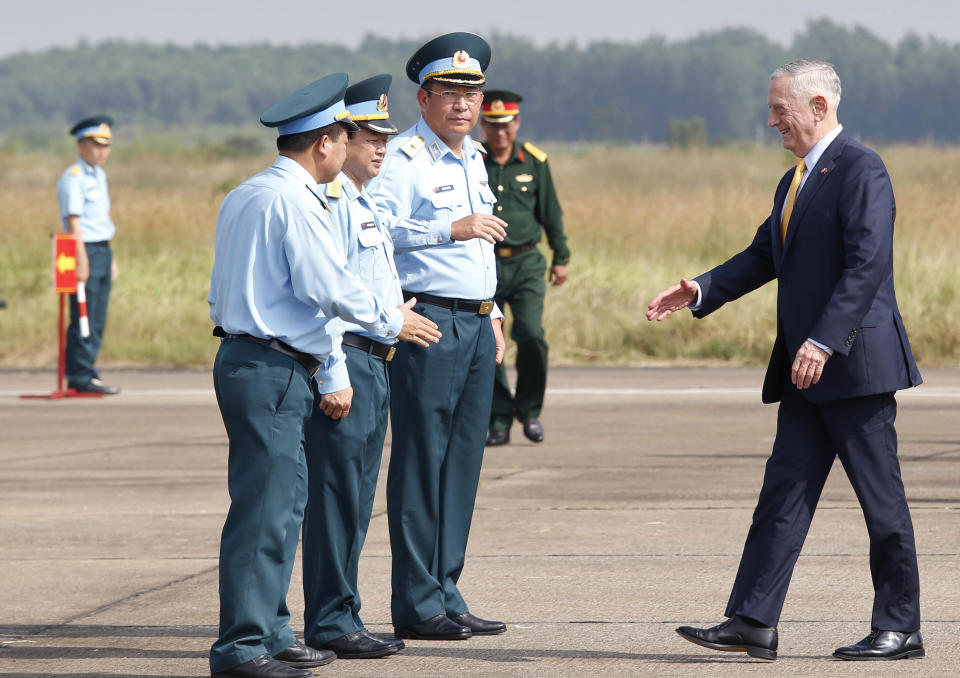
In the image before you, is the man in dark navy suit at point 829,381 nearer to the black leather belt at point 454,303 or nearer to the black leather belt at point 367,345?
the black leather belt at point 454,303

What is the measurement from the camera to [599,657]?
527cm

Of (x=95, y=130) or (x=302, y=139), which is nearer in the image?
(x=302, y=139)

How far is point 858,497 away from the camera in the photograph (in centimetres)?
524

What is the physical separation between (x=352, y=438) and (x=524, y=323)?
210 inches

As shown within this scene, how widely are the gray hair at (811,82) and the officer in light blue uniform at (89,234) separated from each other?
8.97m

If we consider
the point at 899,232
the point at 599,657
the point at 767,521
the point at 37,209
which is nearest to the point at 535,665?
the point at 599,657

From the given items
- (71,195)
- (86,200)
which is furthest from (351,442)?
(86,200)

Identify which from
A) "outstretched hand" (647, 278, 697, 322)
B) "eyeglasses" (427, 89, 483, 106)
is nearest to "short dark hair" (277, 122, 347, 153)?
"eyeglasses" (427, 89, 483, 106)

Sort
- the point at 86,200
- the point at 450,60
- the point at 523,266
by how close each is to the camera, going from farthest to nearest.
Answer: the point at 86,200 < the point at 523,266 < the point at 450,60

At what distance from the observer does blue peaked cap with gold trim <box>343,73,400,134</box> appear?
5.41 metres

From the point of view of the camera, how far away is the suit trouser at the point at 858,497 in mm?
5191

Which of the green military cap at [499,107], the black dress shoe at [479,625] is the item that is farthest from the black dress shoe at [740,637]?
the green military cap at [499,107]

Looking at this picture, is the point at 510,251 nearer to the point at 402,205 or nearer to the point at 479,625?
the point at 402,205

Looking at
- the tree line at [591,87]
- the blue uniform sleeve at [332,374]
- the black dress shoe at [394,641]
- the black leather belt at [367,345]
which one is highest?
the tree line at [591,87]
